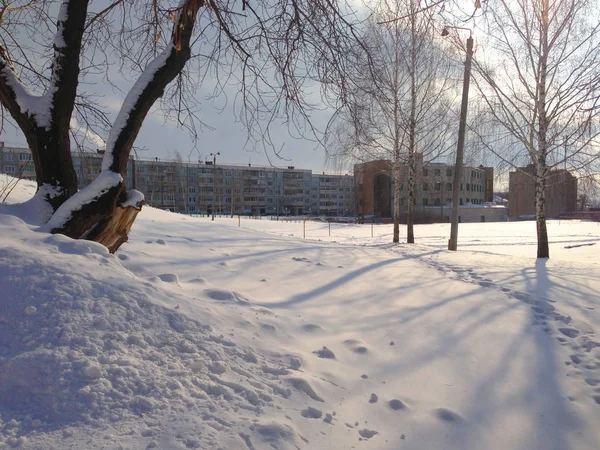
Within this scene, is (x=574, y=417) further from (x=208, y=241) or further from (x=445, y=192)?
(x=445, y=192)

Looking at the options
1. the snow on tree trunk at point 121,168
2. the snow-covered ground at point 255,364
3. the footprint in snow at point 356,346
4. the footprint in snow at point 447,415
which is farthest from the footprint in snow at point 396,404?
the snow on tree trunk at point 121,168

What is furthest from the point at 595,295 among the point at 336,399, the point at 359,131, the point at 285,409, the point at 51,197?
the point at 51,197

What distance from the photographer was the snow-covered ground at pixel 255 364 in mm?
1983

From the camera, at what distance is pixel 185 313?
3.06 m

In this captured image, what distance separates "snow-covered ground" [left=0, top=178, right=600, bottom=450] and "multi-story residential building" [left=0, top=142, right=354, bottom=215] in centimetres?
5630

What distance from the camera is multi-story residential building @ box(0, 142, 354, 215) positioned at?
63.3 m

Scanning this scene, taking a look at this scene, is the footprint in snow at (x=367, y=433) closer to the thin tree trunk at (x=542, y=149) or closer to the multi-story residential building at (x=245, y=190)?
the thin tree trunk at (x=542, y=149)

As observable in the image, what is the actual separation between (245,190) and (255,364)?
85833mm

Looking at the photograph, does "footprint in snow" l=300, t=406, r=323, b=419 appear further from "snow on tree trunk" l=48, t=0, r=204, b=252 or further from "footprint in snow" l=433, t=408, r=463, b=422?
"snow on tree trunk" l=48, t=0, r=204, b=252

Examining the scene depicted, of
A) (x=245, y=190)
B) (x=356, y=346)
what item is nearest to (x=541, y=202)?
(x=356, y=346)

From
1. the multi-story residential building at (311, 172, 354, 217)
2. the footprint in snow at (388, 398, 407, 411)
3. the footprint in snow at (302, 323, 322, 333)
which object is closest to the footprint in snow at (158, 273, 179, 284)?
the footprint in snow at (302, 323, 322, 333)

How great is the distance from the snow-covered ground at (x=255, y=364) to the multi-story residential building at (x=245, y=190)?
56.3 metres

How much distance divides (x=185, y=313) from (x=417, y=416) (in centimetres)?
186

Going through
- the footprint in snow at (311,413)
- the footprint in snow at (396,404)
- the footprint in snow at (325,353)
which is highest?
the footprint in snow at (325,353)
